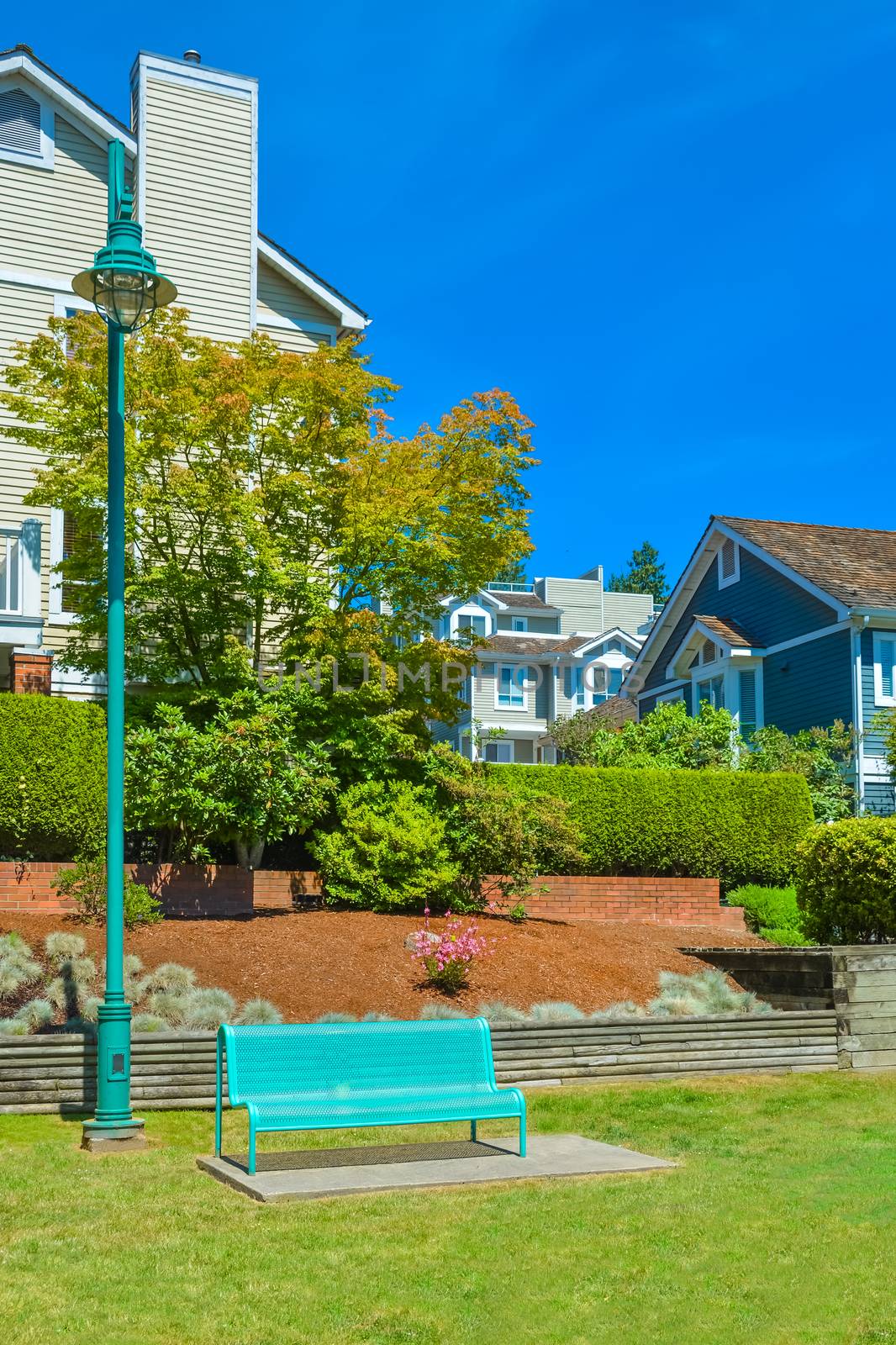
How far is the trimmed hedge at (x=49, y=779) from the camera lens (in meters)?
16.3

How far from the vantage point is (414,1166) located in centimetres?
882

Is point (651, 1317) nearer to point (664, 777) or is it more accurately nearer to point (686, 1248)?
point (686, 1248)

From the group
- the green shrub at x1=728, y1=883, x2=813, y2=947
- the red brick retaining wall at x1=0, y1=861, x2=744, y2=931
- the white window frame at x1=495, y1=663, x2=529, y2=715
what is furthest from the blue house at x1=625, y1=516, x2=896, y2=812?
the white window frame at x1=495, y1=663, x2=529, y2=715

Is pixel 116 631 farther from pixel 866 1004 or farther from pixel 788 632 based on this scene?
pixel 788 632

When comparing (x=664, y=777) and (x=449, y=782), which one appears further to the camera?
(x=664, y=777)

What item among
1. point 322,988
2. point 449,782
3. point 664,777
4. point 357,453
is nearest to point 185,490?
point 357,453

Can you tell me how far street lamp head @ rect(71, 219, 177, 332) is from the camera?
10.1m

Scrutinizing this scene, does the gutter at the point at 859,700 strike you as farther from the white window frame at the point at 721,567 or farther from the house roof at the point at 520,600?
the house roof at the point at 520,600

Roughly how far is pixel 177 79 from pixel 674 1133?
66.6 feet

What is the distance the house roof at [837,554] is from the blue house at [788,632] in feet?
0.13

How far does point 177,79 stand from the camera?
23.5 metres

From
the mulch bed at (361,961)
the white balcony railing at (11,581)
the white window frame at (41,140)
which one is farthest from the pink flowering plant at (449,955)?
the white window frame at (41,140)

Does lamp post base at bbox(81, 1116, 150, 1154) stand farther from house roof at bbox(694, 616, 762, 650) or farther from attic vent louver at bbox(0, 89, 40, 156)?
house roof at bbox(694, 616, 762, 650)

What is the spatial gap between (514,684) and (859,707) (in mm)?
26009
